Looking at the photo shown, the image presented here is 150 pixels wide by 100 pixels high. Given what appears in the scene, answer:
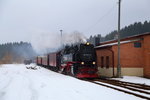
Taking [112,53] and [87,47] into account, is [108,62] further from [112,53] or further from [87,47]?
[87,47]

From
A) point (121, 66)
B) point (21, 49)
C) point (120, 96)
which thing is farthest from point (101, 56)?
point (21, 49)

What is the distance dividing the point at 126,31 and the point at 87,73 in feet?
219

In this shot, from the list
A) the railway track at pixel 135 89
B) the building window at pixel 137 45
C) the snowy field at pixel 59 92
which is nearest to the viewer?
the snowy field at pixel 59 92

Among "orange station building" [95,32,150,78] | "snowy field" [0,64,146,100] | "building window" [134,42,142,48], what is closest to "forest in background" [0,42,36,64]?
"orange station building" [95,32,150,78]

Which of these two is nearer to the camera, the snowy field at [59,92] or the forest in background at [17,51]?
the snowy field at [59,92]

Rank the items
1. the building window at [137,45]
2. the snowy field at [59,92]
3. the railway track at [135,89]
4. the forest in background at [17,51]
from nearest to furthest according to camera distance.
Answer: the snowy field at [59,92] → the railway track at [135,89] → the building window at [137,45] → the forest in background at [17,51]

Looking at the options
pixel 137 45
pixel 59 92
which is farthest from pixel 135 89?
pixel 137 45

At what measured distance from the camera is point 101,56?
29.8 metres

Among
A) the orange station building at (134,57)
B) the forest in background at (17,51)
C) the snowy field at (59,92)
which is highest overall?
the forest in background at (17,51)

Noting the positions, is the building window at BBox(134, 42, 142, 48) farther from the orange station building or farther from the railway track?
the railway track

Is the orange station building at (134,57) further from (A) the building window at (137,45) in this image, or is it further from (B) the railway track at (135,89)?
(B) the railway track at (135,89)

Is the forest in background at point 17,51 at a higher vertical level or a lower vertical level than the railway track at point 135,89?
higher

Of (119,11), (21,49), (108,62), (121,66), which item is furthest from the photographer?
(21,49)

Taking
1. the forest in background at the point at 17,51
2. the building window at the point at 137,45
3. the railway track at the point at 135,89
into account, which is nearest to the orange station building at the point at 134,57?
the building window at the point at 137,45
